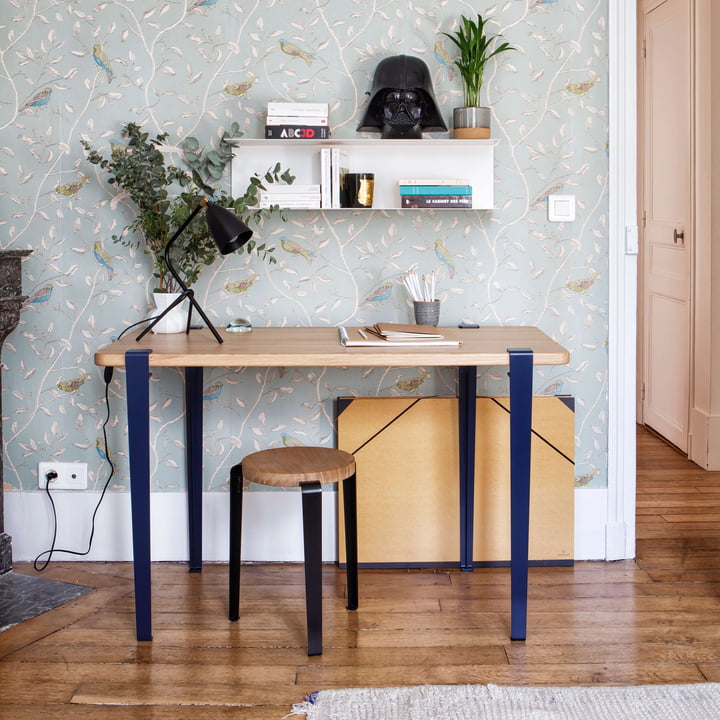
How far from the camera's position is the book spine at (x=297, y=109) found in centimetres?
296

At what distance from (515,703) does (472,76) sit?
1867 millimetres

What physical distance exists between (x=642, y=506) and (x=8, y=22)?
2.93 meters

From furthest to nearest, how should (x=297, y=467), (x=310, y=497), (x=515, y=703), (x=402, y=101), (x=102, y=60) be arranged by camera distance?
(x=102, y=60) < (x=402, y=101) < (x=297, y=467) < (x=310, y=497) < (x=515, y=703)

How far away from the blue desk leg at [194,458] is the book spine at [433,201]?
874 mm

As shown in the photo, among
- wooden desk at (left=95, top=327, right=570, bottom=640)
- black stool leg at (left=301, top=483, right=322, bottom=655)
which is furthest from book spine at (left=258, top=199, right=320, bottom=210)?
black stool leg at (left=301, top=483, right=322, bottom=655)

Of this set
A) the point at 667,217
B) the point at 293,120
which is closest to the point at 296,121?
the point at 293,120

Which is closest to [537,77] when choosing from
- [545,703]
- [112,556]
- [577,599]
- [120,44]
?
[120,44]

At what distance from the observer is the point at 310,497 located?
2424mm

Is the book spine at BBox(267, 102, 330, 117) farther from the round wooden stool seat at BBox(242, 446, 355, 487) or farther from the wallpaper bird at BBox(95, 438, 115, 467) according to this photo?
the wallpaper bird at BBox(95, 438, 115, 467)

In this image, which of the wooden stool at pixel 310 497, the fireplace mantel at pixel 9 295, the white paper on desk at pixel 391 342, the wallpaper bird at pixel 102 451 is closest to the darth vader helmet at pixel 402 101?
the white paper on desk at pixel 391 342

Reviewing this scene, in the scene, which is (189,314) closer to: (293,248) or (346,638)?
(293,248)

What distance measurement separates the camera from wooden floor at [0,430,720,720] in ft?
7.72

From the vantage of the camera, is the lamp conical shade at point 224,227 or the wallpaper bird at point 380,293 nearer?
the lamp conical shade at point 224,227

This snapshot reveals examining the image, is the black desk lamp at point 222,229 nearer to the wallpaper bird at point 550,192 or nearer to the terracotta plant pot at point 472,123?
the terracotta plant pot at point 472,123
